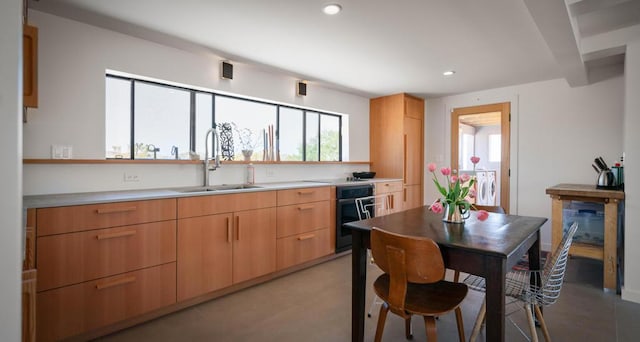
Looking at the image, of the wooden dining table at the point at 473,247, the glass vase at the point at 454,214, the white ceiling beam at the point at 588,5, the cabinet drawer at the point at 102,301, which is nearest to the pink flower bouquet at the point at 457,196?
the glass vase at the point at 454,214

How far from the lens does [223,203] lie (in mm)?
2617

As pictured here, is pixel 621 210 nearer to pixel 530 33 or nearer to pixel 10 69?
pixel 530 33

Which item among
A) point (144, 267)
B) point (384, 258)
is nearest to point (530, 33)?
point (384, 258)

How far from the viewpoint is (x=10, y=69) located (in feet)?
2.81

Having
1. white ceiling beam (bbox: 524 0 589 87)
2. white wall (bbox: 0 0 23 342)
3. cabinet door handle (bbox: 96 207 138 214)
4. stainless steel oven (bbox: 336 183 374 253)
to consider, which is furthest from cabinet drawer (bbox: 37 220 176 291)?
white ceiling beam (bbox: 524 0 589 87)

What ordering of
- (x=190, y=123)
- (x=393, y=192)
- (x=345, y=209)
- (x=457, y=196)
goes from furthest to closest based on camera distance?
(x=393, y=192), (x=345, y=209), (x=190, y=123), (x=457, y=196)

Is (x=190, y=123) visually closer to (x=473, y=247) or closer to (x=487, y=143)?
(x=473, y=247)

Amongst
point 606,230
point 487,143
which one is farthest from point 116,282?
point 487,143

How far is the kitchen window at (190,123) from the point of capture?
2705 mm

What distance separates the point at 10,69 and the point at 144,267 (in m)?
1.70

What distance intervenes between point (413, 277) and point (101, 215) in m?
1.95

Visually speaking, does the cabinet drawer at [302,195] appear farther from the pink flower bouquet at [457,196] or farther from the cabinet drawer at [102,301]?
the pink flower bouquet at [457,196]

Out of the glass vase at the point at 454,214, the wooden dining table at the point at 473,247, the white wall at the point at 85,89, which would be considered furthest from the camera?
the white wall at the point at 85,89

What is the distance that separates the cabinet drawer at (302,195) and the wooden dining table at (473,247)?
1266 millimetres
